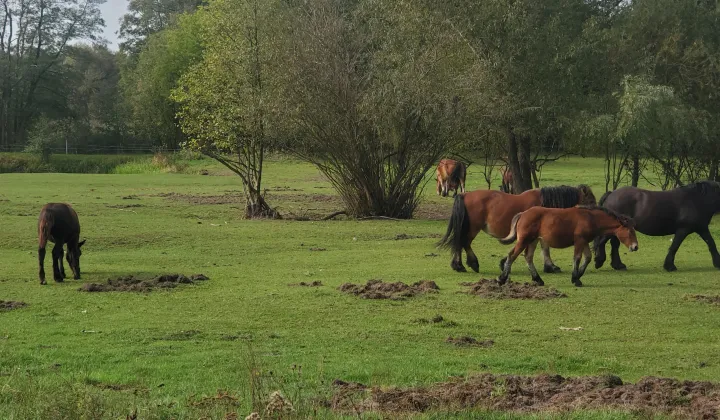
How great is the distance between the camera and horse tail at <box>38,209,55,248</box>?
15.0 meters

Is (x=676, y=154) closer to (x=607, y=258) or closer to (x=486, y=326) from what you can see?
(x=607, y=258)

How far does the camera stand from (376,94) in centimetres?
2555

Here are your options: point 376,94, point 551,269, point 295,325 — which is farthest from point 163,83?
point 295,325

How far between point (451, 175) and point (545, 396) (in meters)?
28.6

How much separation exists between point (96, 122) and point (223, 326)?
3032 inches

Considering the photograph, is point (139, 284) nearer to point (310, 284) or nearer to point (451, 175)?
point (310, 284)

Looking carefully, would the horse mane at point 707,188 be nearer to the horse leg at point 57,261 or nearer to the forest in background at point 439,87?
the forest in background at point 439,87

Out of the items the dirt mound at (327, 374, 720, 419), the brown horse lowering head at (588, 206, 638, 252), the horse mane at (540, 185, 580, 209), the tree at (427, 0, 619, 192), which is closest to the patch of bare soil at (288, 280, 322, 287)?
the horse mane at (540, 185, 580, 209)

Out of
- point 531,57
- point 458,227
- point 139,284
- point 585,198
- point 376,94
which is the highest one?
point 531,57

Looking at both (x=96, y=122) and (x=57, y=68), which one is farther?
(x=96, y=122)

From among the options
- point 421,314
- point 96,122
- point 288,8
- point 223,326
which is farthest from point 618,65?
point 96,122

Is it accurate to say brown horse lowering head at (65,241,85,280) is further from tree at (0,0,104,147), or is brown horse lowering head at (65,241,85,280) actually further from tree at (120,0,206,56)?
tree at (120,0,206,56)

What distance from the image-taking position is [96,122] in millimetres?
84188

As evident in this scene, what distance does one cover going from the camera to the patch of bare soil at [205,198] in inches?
1305
